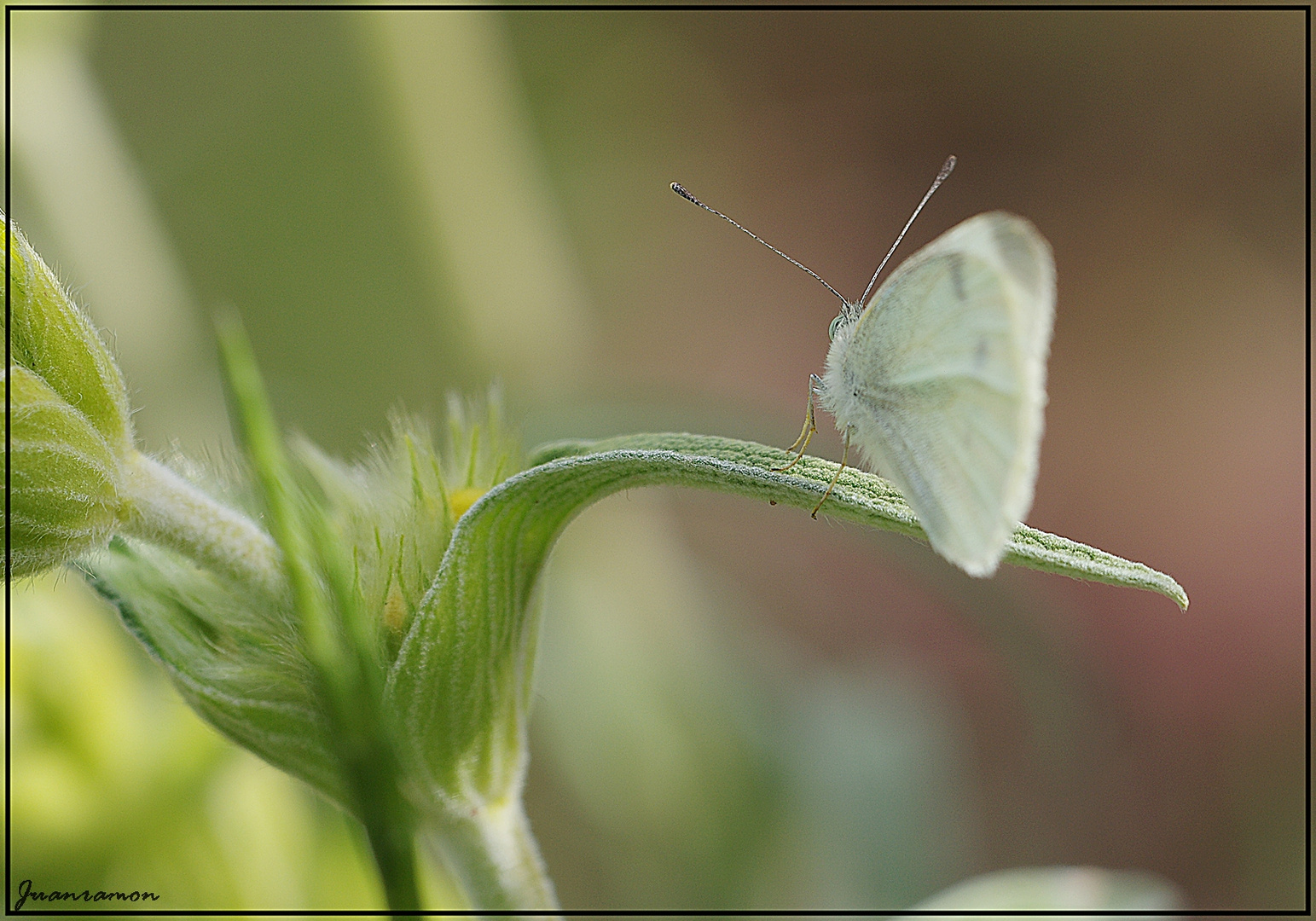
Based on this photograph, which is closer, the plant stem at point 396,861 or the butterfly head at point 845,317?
the plant stem at point 396,861

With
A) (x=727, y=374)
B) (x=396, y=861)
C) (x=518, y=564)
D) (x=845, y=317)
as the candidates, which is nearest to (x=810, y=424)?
(x=845, y=317)

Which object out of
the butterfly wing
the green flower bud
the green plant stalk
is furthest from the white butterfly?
the green flower bud

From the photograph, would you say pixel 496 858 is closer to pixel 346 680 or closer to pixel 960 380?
pixel 346 680

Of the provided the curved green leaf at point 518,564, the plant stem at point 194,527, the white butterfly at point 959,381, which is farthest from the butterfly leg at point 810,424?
the plant stem at point 194,527

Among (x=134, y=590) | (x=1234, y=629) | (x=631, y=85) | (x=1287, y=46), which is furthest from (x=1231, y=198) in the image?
(x=134, y=590)

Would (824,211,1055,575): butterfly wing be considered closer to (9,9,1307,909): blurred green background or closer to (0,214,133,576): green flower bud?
(9,9,1307,909): blurred green background

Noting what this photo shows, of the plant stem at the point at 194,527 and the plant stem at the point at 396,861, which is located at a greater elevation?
the plant stem at the point at 194,527

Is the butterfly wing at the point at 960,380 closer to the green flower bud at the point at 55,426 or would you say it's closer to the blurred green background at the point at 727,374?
the blurred green background at the point at 727,374
